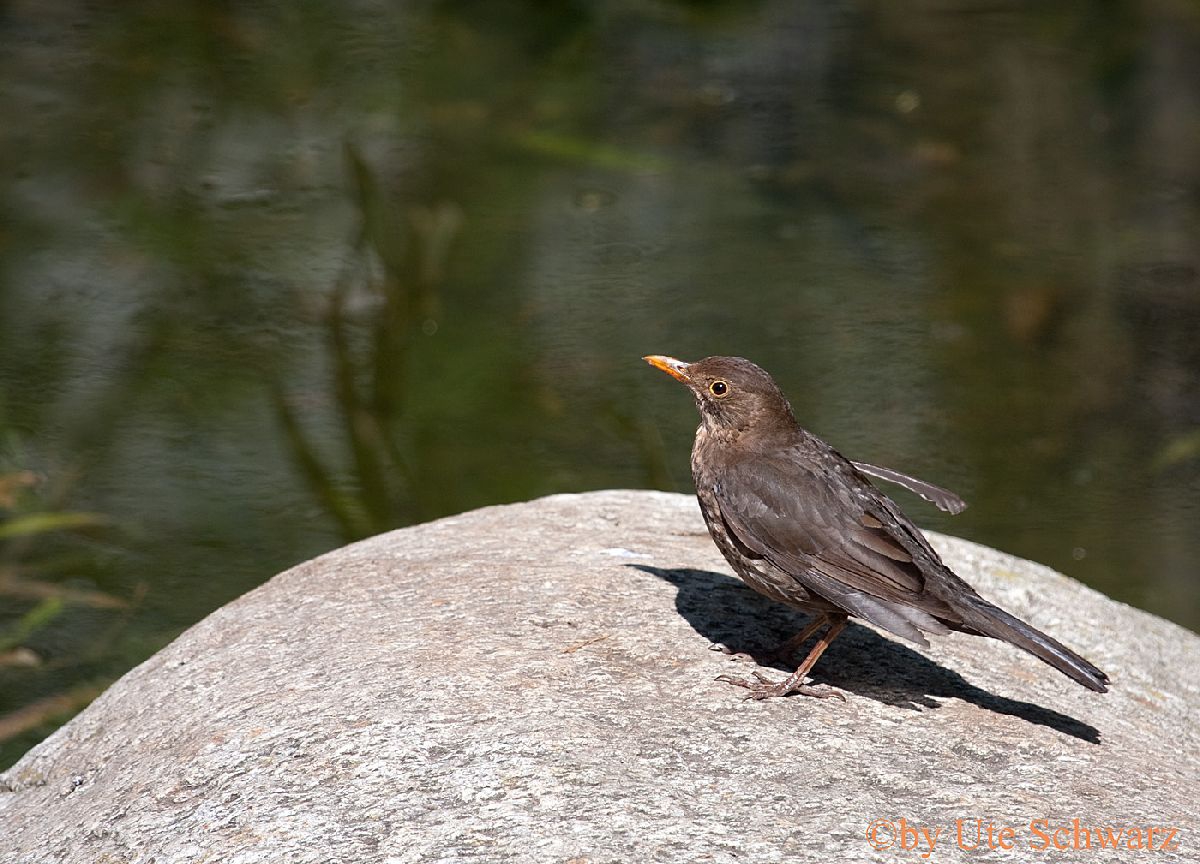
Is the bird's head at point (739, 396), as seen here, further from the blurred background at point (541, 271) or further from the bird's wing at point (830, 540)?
the blurred background at point (541, 271)

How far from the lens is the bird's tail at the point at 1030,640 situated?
3.49 metres

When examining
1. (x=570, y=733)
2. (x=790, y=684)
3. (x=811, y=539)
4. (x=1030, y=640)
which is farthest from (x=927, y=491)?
(x=570, y=733)

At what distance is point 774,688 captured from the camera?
357 cm

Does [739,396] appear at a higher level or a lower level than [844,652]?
higher

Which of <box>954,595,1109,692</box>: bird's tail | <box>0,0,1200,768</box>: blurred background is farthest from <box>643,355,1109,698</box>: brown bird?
<box>0,0,1200,768</box>: blurred background

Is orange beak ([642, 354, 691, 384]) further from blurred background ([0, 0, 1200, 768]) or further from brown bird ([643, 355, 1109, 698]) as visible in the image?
blurred background ([0, 0, 1200, 768])

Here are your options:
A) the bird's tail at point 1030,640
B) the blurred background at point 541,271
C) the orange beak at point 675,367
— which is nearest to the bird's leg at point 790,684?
the bird's tail at point 1030,640

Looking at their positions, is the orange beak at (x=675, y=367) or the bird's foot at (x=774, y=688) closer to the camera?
the bird's foot at (x=774, y=688)

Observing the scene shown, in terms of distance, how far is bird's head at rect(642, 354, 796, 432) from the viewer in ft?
13.2

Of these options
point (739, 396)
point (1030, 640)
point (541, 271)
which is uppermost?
point (739, 396)

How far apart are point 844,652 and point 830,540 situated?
44 cm

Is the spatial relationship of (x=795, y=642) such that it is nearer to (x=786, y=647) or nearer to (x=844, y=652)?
(x=786, y=647)

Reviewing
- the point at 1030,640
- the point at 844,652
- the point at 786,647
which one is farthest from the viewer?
the point at 844,652

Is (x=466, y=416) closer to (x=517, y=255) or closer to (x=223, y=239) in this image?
(x=517, y=255)
